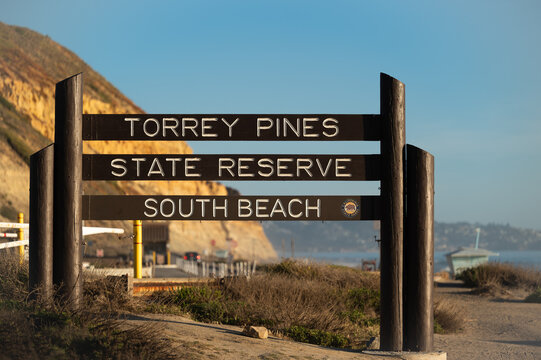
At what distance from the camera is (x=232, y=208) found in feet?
30.9

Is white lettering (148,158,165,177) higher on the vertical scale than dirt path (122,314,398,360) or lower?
higher

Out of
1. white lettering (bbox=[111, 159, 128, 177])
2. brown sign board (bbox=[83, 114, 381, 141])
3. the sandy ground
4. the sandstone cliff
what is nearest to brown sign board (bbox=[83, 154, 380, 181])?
white lettering (bbox=[111, 159, 128, 177])

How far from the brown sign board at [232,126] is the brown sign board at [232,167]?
283 mm

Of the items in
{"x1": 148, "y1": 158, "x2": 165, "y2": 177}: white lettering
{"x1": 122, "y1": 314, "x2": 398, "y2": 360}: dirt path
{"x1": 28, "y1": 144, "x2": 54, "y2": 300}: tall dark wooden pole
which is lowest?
{"x1": 122, "y1": 314, "x2": 398, "y2": 360}: dirt path

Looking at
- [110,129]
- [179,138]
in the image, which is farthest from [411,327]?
[110,129]

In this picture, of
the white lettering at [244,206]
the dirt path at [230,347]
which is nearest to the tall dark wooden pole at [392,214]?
the dirt path at [230,347]

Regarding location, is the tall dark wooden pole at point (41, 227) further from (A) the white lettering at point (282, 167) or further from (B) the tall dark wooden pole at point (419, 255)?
(B) the tall dark wooden pole at point (419, 255)

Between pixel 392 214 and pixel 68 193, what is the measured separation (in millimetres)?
4396

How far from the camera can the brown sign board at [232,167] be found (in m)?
9.40

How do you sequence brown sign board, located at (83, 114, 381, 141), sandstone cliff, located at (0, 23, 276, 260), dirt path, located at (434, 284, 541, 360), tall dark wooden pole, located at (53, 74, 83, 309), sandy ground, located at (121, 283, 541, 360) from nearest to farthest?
sandy ground, located at (121, 283, 541, 360)
tall dark wooden pole, located at (53, 74, 83, 309)
brown sign board, located at (83, 114, 381, 141)
dirt path, located at (434, 284, 541, 360)
sandstone cliff, located at (0, 23, 276, 260)

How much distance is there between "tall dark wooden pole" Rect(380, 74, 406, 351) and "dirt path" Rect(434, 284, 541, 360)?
7.65 feet

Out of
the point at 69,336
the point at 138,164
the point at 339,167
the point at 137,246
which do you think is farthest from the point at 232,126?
→ the point at 137,246

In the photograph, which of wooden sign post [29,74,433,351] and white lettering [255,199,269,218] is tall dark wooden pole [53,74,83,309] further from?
white lettering [255,199,269,218]

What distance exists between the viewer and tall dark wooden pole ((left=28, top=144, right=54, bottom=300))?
29.7ft
